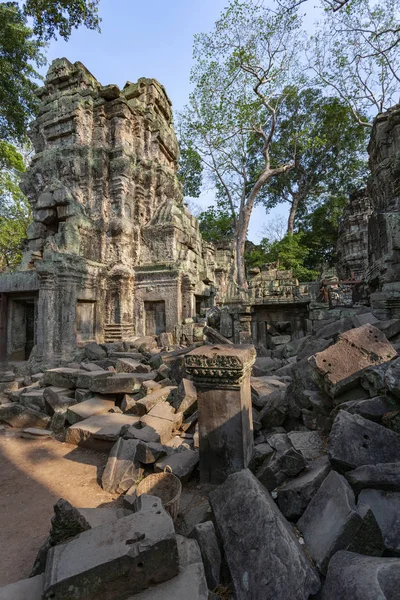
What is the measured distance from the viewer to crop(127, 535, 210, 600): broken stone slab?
1524mm

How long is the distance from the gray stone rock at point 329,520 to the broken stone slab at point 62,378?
472cm

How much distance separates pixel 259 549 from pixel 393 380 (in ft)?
5.22

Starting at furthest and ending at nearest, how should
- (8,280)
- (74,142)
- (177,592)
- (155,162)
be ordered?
1. (155,162)
2. (74,142)
3. (8,280)
4. (177,592)

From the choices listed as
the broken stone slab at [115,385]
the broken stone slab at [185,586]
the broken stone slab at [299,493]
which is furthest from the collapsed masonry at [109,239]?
the broken stone slab at [185,586]

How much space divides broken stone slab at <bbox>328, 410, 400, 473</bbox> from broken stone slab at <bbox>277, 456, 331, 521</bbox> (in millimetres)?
135

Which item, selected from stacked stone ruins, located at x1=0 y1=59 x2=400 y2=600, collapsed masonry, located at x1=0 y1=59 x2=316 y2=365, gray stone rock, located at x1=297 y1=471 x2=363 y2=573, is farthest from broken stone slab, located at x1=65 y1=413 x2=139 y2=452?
collapsed masonry, located at x1=0 y1=59 x2=316 y2=365

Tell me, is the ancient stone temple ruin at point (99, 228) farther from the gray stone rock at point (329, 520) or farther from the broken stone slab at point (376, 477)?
the broken stone slab at point (376, 477)

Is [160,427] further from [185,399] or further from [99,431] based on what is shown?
[99,431]

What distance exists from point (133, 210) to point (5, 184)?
13179 millimetres

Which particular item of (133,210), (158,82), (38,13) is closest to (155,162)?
(133,210)

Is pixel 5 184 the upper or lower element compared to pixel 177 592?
upper

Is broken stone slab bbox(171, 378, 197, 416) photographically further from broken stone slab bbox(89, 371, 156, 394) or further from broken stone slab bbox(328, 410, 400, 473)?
broken stone slab bbox(328, 410, 400, 473)

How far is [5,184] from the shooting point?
1938cm

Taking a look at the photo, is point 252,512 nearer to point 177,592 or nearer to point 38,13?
point 177,592
